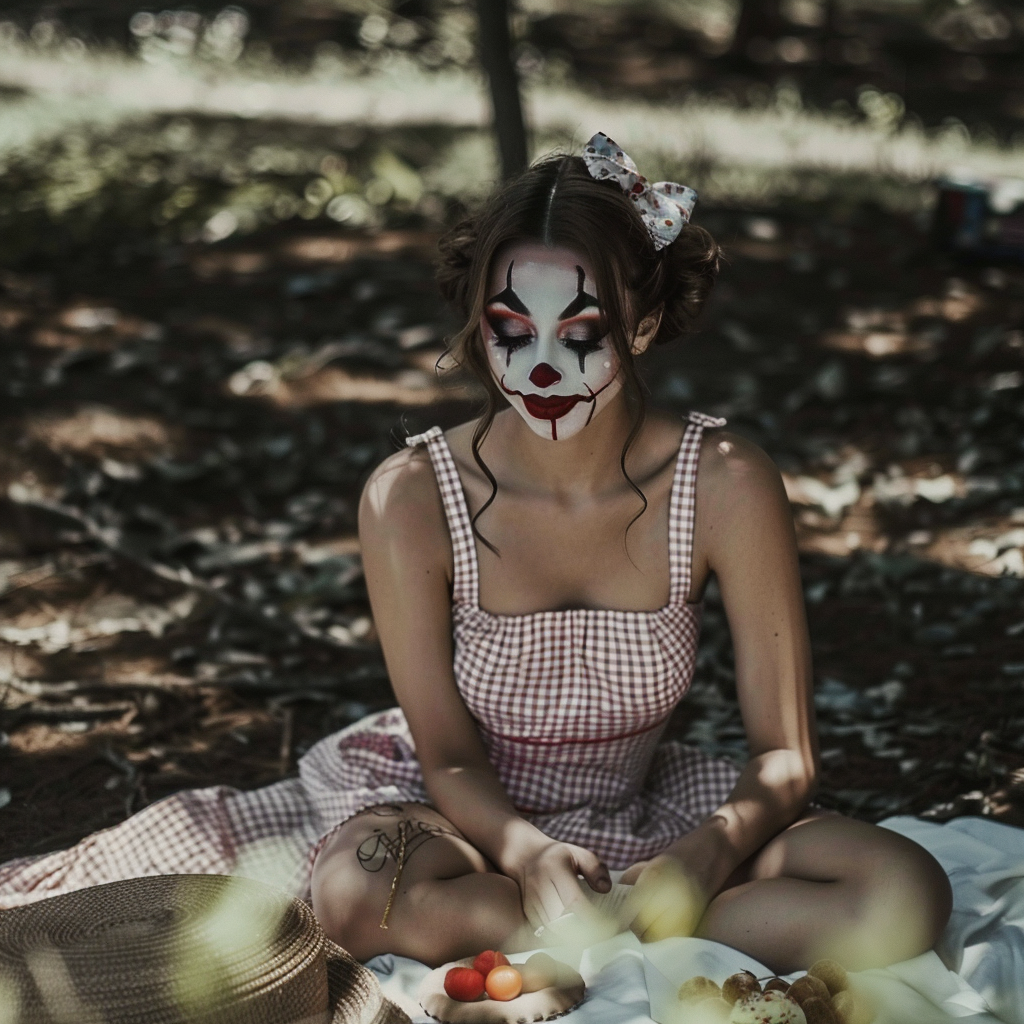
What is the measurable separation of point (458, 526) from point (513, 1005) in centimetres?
90

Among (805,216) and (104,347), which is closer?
(104,347)

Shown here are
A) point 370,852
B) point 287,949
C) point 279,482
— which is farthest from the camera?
point 279,482

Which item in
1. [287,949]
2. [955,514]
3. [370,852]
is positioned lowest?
[955,514]

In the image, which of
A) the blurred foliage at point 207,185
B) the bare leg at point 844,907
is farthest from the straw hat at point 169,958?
the blurred foliage at point 207,185

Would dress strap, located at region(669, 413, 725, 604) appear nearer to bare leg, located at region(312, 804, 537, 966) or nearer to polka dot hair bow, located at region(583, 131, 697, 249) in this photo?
polka dot hair bow, located at region(583, 131, 697, 249)

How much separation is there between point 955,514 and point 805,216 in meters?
3.06

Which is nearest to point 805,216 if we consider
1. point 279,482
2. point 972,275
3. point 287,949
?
point 972,275

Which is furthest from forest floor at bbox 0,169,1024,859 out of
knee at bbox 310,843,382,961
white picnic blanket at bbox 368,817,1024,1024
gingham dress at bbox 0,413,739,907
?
knee at bbox 310,843,382,961

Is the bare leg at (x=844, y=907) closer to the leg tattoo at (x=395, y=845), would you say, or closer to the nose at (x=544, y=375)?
the leg tattoo at (x=395, y=845)

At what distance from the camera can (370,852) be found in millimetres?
2688

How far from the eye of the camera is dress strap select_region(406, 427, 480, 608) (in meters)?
2.90

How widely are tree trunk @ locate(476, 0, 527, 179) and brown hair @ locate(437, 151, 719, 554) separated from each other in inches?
105

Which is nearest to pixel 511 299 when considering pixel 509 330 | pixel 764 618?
pixel 509 330

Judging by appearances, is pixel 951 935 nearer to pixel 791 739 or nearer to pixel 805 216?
pixel 791 739
